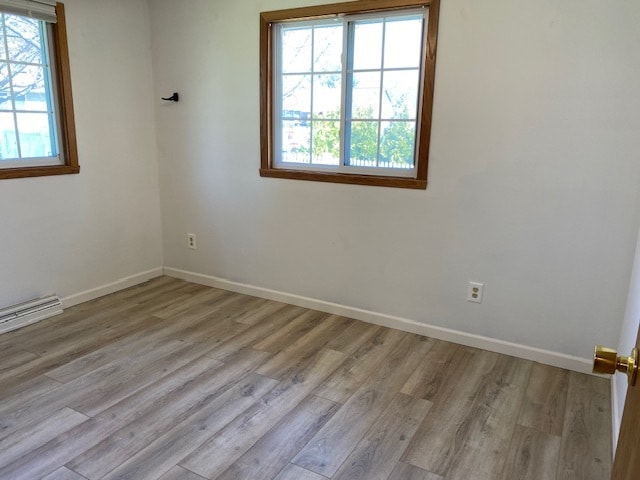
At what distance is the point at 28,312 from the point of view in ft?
9.96

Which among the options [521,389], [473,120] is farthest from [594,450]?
[473,120]

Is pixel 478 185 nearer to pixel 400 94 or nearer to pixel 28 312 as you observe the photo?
pixel 400 94

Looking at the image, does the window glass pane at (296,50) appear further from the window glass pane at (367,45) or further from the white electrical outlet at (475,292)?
the white electrical outlet at (475,292)

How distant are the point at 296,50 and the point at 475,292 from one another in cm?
197

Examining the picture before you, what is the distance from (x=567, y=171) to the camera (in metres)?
2.43

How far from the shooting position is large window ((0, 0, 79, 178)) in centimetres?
282

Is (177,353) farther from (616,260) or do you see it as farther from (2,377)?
(616,260)

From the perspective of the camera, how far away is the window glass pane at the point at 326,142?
3.12 m

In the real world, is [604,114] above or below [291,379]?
above

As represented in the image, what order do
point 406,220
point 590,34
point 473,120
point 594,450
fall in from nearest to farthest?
point 594,450 < point 590,34 < point 473,120 < point 406,220

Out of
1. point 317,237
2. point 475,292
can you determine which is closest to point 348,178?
point 317,237

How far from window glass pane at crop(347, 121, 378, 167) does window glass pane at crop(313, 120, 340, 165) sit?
0.11 meters

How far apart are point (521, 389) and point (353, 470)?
1.08 meters

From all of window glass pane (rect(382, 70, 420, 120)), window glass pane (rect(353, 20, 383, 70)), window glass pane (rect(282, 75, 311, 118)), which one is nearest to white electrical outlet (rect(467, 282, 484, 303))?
window glass pane (rect(382, 70, 420, 120))
